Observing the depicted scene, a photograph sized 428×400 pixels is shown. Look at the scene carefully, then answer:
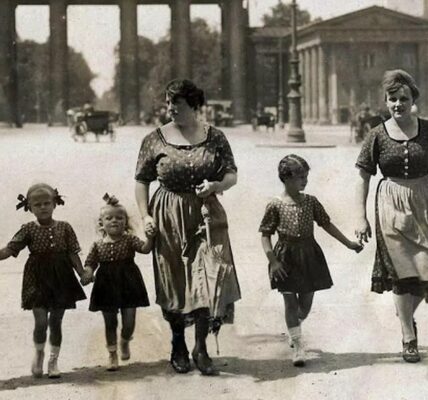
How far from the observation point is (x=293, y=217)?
17.4ft

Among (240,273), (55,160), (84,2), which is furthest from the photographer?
(84,2)

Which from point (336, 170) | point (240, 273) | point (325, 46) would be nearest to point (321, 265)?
point (240, 273)

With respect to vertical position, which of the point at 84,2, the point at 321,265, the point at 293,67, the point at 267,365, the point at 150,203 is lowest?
the point at 267,365

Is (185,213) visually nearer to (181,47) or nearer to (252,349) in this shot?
(252,349)

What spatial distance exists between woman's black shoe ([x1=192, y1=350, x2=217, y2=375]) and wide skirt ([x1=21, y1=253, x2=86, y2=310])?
797 millimetres

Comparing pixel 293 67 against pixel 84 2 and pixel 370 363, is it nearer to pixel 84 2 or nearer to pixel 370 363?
pixel 370 363

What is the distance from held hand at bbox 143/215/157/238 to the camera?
507 cm

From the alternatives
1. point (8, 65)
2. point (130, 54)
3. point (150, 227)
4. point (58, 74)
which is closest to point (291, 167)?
point (150, 227)

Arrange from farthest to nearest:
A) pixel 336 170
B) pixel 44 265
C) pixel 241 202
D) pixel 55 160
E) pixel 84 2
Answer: pixel 84 2 < pixel 55 160 < pixel 336 170 < pixel 241 202 < pixel 44 265

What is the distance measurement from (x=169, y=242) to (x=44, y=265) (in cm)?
76

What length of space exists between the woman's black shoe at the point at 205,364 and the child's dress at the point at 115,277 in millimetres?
472

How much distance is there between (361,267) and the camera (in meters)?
7.83

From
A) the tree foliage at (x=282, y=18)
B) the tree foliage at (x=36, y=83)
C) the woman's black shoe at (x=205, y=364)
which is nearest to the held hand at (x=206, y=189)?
the woman's black shoe at (x=205, y=364)

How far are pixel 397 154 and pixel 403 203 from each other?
1.01 feet
